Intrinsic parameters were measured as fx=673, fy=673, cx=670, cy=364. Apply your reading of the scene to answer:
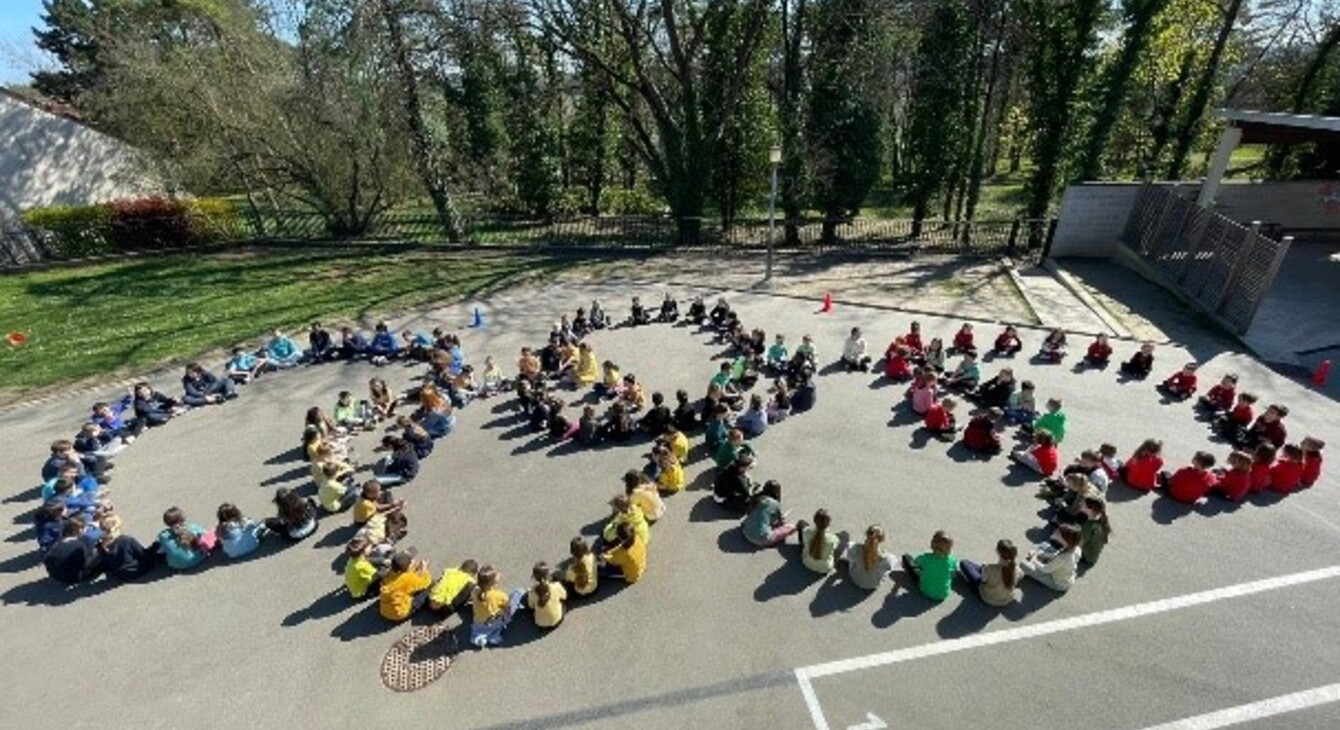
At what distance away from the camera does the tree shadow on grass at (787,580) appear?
789cm

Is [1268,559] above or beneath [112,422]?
beneath

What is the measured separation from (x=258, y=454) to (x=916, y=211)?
22.3 metres

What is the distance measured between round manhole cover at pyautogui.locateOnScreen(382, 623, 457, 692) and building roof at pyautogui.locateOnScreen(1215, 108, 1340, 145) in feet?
64.1

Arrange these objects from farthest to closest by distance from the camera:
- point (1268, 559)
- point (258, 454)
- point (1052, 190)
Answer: point (1052, 190), point (258, 454), point (1268, 559)

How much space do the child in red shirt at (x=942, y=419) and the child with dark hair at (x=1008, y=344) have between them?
3.84 metres

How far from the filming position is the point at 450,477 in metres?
10.3

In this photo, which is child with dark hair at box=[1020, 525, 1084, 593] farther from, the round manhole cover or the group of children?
the round manhole cover

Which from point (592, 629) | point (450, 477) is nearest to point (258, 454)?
point (450, 477)

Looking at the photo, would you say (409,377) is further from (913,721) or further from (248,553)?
(913,721)

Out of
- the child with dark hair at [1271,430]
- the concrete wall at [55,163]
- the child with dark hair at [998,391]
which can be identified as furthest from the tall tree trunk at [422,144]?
the child with dark hair at [1271,430]

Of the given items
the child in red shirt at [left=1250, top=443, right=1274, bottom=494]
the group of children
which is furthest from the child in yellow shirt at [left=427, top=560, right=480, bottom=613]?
the child in red shirt at [left=1250, top=443, right=1274, bottom=494]

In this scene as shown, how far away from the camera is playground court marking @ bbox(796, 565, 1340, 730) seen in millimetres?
6656

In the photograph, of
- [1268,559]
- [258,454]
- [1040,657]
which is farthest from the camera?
[258,454]

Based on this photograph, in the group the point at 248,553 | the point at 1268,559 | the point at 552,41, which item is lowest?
the point at 1268,559
